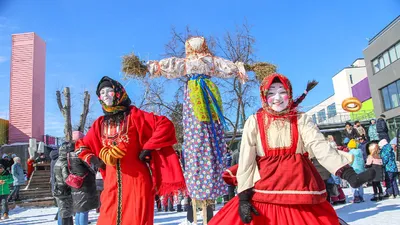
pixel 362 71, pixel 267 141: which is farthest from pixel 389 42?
pixel 267 141

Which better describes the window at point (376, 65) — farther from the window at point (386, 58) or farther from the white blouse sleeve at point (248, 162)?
the white blouse sleeve at point (248, 162)

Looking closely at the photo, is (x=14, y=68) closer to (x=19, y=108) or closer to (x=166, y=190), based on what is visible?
(x=19, y=108)

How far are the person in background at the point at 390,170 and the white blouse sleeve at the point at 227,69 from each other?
577 cm

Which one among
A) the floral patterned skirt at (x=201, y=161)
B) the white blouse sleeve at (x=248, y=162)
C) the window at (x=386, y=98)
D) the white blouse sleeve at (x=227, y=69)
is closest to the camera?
the white blouse sleeve at (x=248, y=162)

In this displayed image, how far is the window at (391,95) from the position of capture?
95.4ft

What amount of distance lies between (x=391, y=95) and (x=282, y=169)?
3186 centimetres

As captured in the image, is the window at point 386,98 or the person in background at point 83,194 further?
the window at point 386,98

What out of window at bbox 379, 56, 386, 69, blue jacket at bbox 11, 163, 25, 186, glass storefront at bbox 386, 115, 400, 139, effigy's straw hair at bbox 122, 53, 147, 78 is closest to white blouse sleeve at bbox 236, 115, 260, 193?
effigy's straw hair at bbox 122, 53, 147, 78

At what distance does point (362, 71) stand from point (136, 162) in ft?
169

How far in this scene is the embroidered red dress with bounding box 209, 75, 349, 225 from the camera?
2668mm

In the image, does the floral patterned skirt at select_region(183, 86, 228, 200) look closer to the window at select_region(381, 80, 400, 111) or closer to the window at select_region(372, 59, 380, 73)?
the window at select_region(381, 80, 400, 111)

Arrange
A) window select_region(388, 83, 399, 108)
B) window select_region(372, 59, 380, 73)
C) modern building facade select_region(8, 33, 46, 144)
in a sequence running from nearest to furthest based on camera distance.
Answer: modern building facade select_region(8, 33, 46, 144) → window select_region(388, 83, 399, 108) → window select_region(372, 59, 380, 73)

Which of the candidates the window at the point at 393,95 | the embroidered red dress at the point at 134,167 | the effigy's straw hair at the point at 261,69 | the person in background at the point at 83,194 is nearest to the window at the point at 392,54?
the window at the point at 393,95

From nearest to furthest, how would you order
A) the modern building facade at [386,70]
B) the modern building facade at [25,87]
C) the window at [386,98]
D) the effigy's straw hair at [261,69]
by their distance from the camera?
1. the effigy's straw hair at [261,69]
2. the modern building facade at [25,87]
3. the modern building facade at [386,70]
4. the window at [386,98]
